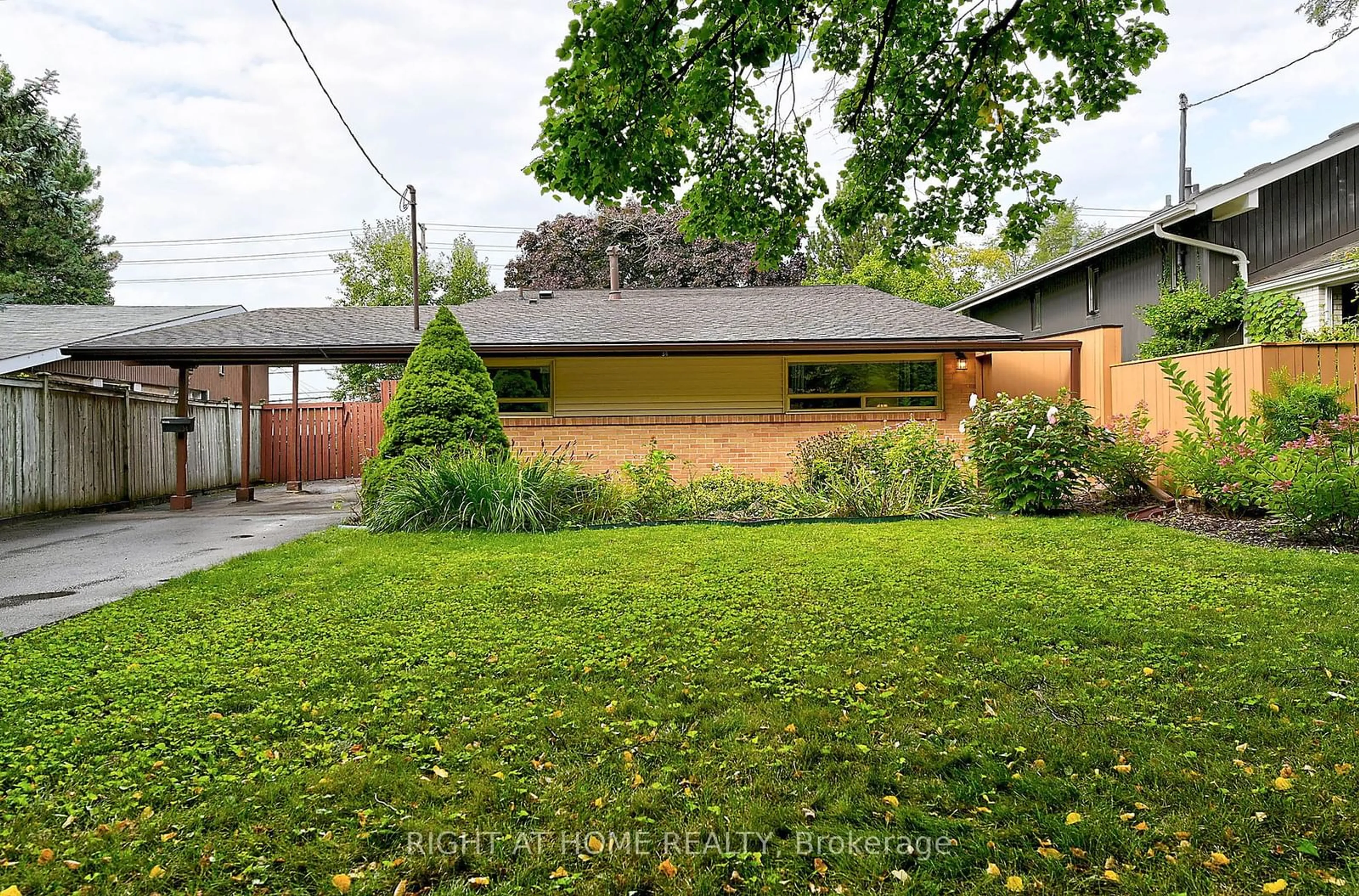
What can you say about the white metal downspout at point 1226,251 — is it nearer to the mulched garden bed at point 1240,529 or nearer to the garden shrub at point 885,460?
the garden shrub at point 885,460

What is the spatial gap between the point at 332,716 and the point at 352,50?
25.9 ft

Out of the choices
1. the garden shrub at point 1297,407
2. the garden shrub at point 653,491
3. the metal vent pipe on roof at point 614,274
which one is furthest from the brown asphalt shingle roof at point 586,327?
the garden shrub at point 1297,407

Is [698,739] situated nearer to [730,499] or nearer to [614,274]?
[730,499]

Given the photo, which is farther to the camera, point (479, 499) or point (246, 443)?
point (246, 443)

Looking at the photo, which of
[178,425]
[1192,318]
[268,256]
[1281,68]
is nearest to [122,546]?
[178,425]

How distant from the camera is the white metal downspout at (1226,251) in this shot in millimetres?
11312

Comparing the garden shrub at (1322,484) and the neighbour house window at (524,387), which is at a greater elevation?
the neighbour house window at (524,387)

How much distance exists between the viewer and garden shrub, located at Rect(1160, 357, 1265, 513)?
7078 mm

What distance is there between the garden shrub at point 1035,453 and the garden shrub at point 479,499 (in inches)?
178

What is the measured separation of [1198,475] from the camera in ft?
25.1

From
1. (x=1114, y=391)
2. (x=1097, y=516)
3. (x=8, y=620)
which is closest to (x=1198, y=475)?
(x=1097, y=516)

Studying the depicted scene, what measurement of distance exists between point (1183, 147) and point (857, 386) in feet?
51.4

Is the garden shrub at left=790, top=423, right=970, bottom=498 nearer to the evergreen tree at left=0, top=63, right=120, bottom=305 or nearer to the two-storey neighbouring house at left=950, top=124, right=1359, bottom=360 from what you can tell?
the two-storey neighbouring house at left=950, top=124, right=1359, bottom=360

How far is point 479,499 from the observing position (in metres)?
8.20
